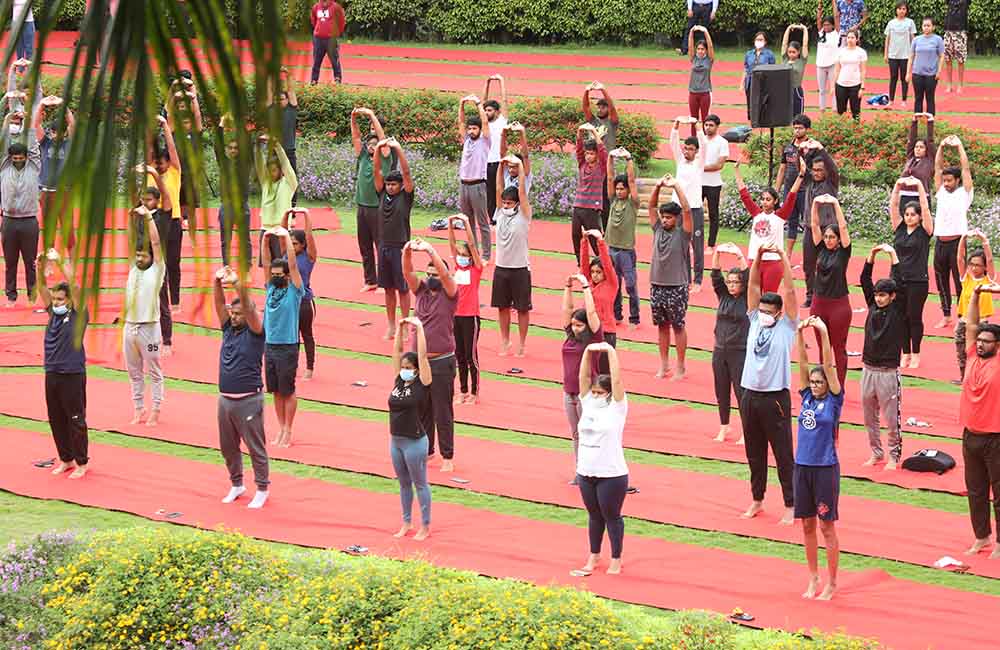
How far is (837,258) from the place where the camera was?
13.4m

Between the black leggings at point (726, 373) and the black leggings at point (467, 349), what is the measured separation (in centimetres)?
238

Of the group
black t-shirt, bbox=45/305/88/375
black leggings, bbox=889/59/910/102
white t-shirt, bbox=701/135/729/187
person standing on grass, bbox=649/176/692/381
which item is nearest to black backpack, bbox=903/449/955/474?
person standing on grass, bbox=649/176/692/381

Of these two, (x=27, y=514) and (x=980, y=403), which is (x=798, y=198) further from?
(x=27, y=514)

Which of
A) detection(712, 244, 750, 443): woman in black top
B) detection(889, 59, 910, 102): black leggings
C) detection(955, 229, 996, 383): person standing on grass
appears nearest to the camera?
detection(712, 244, 750, 443): woman in black top

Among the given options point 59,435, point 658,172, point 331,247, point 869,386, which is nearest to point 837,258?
point 869,386

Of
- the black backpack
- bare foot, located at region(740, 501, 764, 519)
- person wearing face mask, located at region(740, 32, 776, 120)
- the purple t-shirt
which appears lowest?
bare foot, located at region(740, 501, 764, 519)

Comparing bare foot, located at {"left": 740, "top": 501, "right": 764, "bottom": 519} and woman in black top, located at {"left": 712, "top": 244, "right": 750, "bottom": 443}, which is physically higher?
woman in black top, located at {"left": 712, "top": 244, "right": 750, "bottom": 443}

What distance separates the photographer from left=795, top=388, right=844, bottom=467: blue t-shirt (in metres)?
10.1

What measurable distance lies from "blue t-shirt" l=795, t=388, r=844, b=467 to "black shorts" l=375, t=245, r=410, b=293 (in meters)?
6.78

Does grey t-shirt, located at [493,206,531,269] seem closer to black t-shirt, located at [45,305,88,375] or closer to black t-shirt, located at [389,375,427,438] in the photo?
black t-shirt, located at [389,375,427,438]

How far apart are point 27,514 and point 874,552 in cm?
666

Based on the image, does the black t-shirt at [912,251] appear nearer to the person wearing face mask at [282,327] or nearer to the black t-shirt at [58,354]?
the person wearing face mask at [282,327]

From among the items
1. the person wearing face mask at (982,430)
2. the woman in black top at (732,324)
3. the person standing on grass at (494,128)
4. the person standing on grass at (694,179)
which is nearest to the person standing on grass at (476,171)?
the person standing on grass at (494,128)

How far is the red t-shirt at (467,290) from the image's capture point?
14.0m
